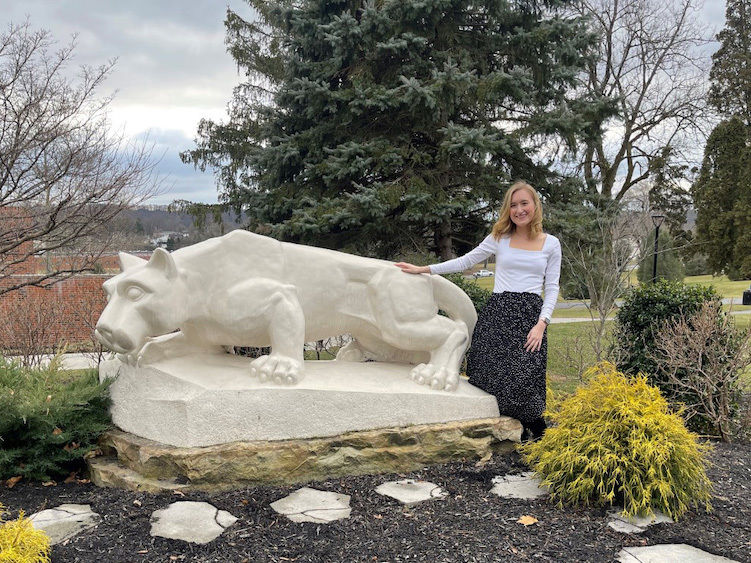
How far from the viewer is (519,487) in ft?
11.6

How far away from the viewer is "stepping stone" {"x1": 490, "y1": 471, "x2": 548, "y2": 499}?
3.42 m

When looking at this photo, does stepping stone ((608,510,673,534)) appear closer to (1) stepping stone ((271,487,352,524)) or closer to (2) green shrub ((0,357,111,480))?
(1) stepping stone ((271,487,352,524))

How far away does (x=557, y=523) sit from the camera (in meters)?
3.04

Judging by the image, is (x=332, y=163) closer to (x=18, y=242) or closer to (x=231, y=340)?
(x=18, y=242)

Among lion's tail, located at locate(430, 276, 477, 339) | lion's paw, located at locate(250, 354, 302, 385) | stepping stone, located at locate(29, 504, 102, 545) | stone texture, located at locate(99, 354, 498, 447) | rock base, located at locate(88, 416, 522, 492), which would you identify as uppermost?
lion's tail, located at locate(430, 276, 477, 339)

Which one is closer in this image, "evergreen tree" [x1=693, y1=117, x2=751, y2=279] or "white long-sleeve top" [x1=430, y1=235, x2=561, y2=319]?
"white long-sleeve top" [x1=430, y1=235, x2=561, y2=319]

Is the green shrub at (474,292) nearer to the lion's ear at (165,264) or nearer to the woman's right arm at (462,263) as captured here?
the woman's right arm at (462,263)

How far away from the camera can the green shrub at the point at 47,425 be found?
3463 millimetres

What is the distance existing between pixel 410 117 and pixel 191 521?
8.58 metres

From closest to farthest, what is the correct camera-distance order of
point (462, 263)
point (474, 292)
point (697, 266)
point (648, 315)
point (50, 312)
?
point (462, 263) < point (648, 315) < point (474, 292) < point (50, 312) < point (697, 266)

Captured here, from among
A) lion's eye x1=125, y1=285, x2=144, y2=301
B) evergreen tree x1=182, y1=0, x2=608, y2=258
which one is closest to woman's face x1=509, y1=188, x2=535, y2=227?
lion's eye x1=125, y1=285, x2=144, y2=301

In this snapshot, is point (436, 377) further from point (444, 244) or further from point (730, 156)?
point (730, 156)

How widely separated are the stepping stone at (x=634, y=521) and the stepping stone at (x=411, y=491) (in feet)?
3.17

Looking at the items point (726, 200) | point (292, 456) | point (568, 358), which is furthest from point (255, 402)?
point (726, 200)
